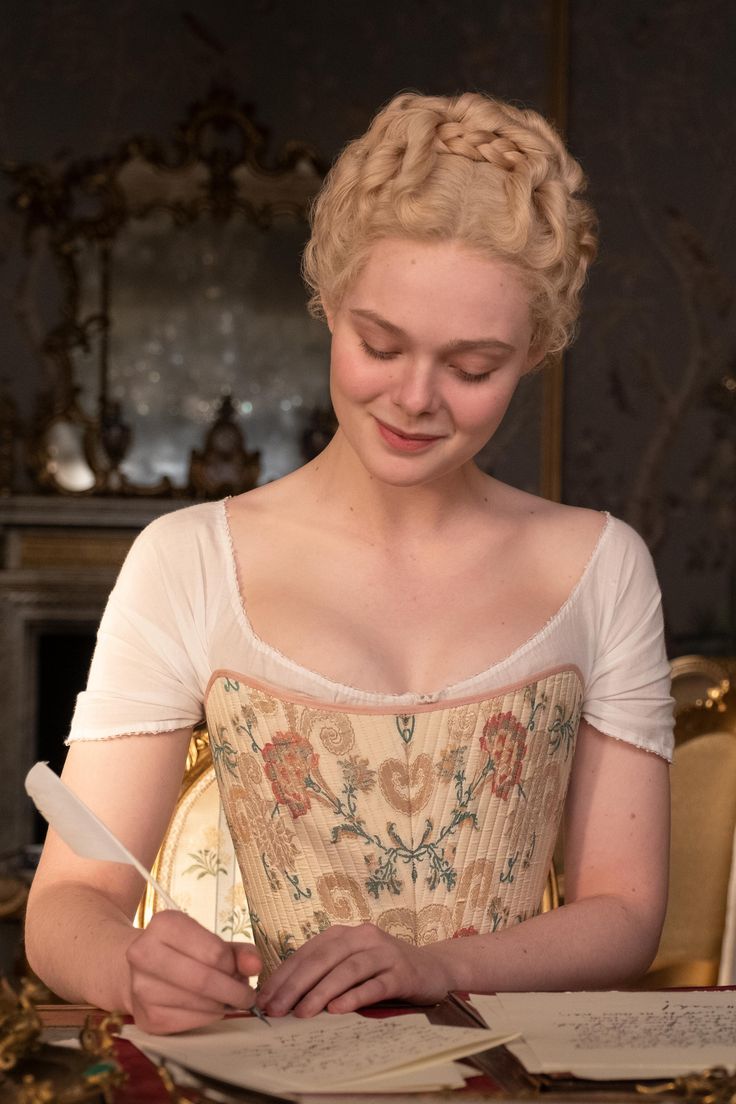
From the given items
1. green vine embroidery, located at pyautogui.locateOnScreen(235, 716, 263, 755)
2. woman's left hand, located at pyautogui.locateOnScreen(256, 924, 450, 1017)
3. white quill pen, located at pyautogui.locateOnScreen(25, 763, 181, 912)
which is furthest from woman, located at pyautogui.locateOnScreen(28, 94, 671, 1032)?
white quill pen, located at pyautogui.locateOnScreen(25, 763, 181, 912)

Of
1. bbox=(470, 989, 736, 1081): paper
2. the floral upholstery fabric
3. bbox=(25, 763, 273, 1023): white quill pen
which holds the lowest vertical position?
the floral upholstery fabric

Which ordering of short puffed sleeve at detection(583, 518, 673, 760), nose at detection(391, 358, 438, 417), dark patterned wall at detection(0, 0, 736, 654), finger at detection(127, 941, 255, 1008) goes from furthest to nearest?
1. dark patterned wall at detection(0, 0, 736, 654)
2. short puffed sleeve at detection(583, 518, 673, 760)
3. nose at detection(391, 358, 438, 417)
4. finger at detection(127, 941, 255, 1008)

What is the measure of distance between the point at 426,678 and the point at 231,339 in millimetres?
3813

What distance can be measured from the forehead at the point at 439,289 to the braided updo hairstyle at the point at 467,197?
13 millimetres

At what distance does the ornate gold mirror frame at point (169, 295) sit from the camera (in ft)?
17.1

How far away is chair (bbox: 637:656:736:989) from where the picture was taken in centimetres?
222

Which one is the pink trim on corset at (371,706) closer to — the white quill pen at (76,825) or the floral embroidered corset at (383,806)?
the floral embroidered corset at (383,806)

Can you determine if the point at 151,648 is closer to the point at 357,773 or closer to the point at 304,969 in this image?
the point at 357,773

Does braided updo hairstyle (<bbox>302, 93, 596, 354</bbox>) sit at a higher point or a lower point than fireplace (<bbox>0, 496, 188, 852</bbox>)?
higher

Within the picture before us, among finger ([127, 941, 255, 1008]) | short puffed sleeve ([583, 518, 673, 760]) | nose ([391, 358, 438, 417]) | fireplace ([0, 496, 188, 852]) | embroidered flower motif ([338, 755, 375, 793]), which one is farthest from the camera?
fireplace ([0, 496, 188, 852])

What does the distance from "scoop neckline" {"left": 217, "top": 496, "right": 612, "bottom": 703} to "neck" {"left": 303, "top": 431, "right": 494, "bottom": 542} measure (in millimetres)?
125

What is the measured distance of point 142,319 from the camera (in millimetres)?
5238

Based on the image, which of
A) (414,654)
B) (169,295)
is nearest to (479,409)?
(414,654)

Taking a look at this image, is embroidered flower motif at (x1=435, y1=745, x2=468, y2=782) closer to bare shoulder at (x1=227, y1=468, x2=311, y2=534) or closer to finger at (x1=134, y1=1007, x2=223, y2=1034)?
bare shoulder at (x1=227, y1=468, x2=311, y2=534)
